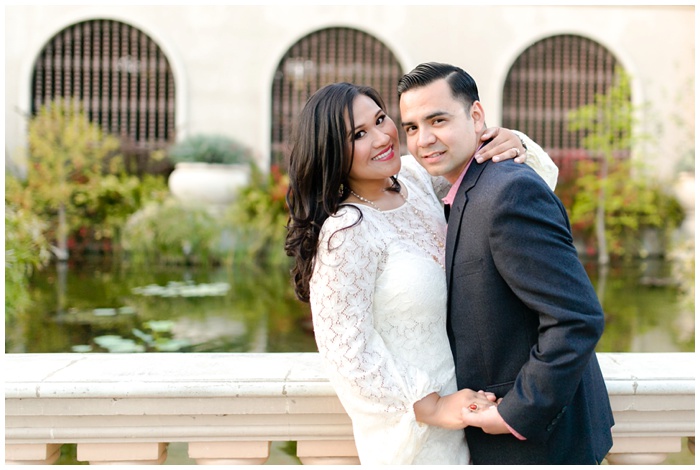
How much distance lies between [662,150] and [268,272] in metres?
7.73

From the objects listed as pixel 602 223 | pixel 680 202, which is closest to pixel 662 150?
pixel 680 202

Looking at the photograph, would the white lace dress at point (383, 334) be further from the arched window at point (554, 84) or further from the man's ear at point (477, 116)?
the arched window at point (554, 84)

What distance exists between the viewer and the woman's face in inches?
65.3

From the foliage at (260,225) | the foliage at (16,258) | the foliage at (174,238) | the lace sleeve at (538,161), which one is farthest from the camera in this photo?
the foliage at (260,225)

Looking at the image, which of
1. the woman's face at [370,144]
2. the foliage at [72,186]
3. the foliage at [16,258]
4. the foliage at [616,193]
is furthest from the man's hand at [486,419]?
the foliage at [616,193]

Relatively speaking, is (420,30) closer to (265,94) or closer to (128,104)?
(265,94)

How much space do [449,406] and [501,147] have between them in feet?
2.08

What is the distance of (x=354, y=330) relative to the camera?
1.53 m

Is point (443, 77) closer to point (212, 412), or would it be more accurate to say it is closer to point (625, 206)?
point (212, 412)

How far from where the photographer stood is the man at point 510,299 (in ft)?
4.69

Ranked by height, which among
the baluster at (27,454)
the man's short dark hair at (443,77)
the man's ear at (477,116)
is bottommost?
the baluster at (27,454)

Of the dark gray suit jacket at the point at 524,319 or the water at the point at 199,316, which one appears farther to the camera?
the water at the point at 199,316

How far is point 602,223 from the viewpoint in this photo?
34.0 ft

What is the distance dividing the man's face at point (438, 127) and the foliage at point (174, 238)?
7580mm
